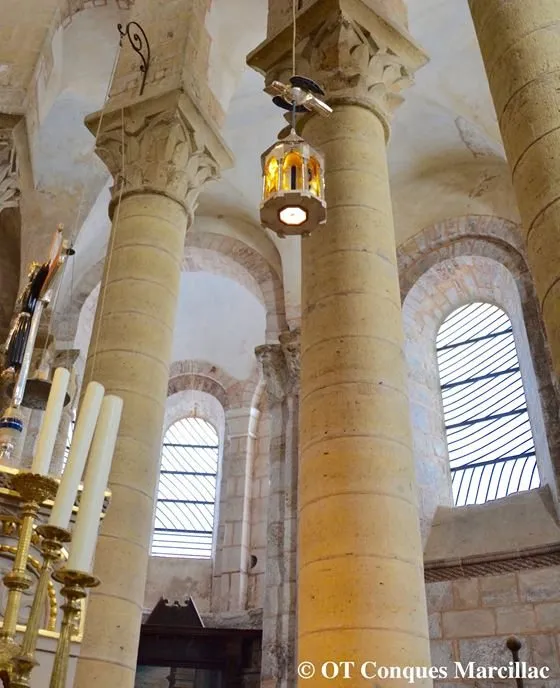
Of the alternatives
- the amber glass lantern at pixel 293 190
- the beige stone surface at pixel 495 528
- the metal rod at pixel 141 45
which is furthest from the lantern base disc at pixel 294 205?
the beige stone surface at pixel 495 528

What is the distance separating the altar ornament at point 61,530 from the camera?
5.35 feet

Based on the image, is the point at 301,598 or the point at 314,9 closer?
the point at 301,598

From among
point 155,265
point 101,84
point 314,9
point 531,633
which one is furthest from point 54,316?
point 531,633

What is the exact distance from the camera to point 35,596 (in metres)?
1.71

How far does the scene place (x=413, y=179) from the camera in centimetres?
1127

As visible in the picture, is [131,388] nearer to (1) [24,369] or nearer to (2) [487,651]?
(1) [24,369]

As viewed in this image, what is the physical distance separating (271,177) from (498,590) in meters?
5.67

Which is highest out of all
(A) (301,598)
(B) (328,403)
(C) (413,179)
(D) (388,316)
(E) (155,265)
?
(C) (413,179)

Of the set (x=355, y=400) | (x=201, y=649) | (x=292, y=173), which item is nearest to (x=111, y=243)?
(x=292, y=173)

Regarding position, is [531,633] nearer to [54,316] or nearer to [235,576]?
[235,576]

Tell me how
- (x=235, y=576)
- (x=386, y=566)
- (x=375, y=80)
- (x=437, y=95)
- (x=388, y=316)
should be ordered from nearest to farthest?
(x=386, y=566)
(x=388, y=316)
(x=375, y=80)
(x=437, y=95)
(x=235, y=576)

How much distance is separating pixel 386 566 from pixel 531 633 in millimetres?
4798

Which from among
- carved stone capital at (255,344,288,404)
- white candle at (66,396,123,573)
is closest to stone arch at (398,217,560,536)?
carved stone capital at (255,344,288,404)

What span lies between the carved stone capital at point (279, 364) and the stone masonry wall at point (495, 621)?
3.87m
